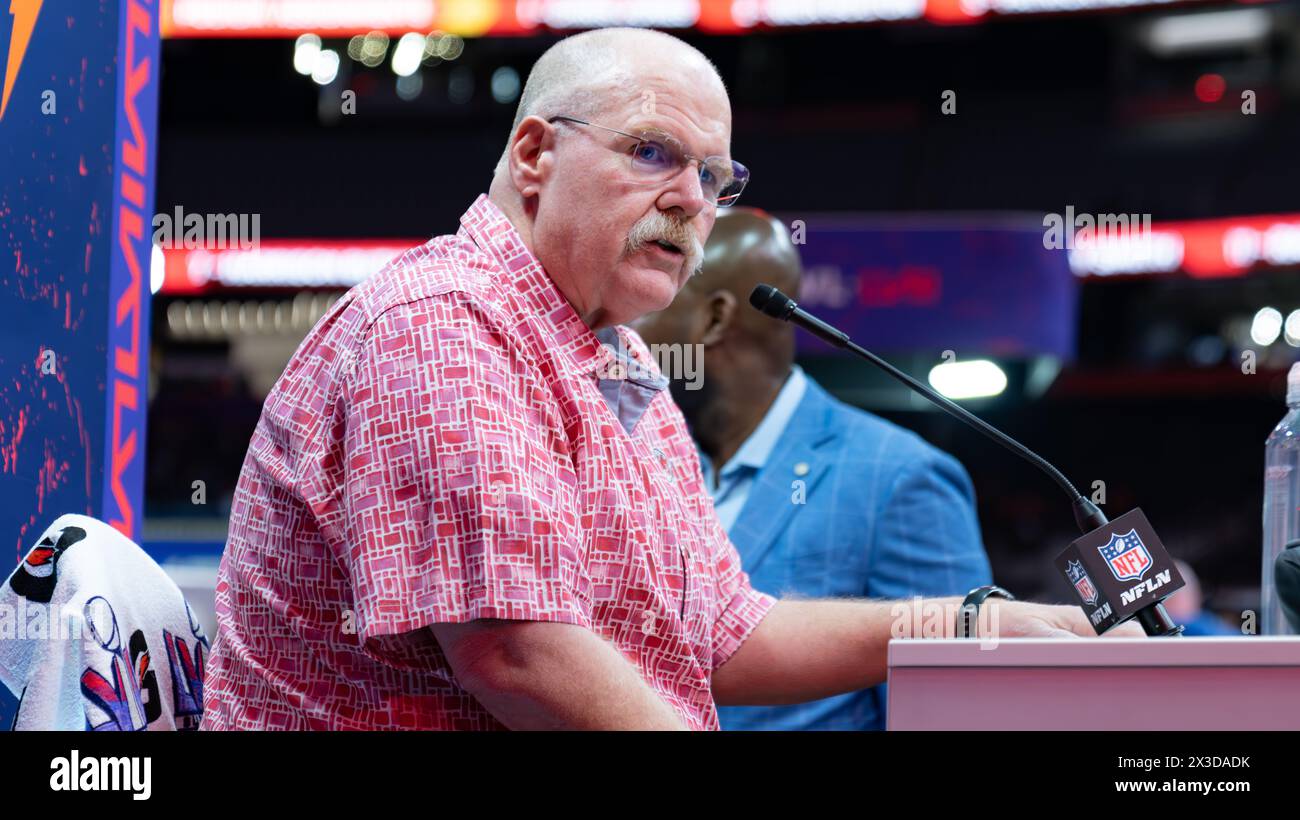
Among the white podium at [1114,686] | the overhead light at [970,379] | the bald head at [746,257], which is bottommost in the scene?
the white podium at [1114,686]

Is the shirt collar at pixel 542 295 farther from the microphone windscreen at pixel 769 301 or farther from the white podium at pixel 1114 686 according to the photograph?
the white podium at pixel 1114 686

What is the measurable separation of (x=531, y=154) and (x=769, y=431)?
160cm

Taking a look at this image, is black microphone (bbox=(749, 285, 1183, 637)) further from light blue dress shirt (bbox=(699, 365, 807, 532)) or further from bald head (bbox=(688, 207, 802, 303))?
bald head (bbox=(688, 207, 802, 303))

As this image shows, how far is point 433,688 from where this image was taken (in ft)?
5.66

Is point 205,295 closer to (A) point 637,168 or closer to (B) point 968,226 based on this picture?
(B) point 968,226

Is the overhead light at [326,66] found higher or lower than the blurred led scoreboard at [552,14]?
higher

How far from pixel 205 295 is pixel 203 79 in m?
1.86

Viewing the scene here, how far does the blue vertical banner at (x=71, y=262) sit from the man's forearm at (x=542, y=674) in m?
0.98

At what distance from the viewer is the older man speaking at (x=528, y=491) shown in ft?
5.23

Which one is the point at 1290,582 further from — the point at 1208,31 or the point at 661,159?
the point at 1208,31

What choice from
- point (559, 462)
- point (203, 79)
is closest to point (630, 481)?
point (559, 462)

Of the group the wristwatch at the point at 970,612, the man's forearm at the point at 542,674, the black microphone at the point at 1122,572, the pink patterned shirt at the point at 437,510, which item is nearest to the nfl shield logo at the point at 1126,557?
the black microphone at the point at 1122,572

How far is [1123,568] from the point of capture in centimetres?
183

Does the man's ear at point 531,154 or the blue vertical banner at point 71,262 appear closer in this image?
the man's ear at point 531,154
